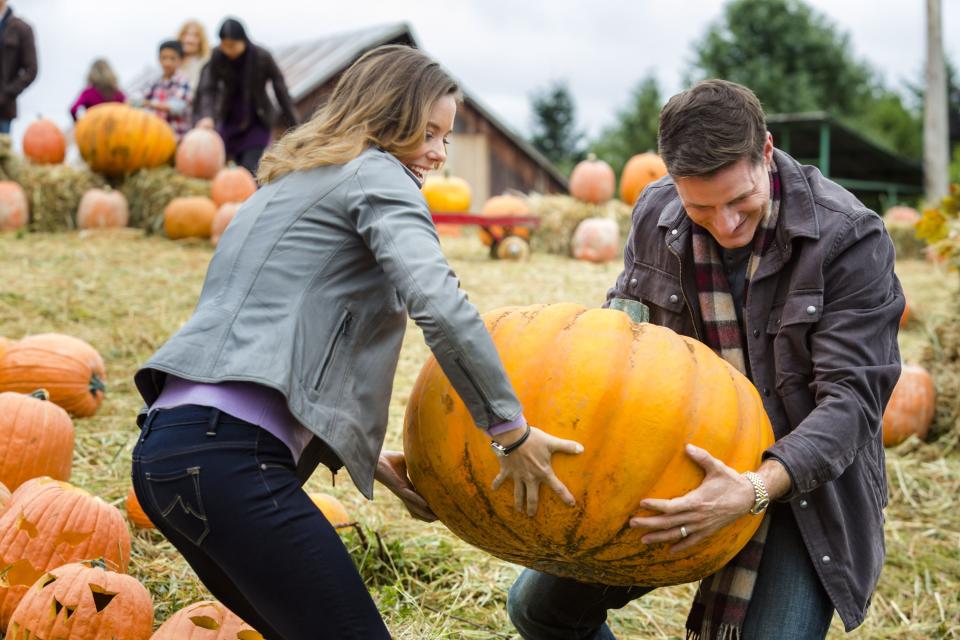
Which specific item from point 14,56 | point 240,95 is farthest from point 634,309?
point 14,56

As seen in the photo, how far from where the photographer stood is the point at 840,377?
2.34 m

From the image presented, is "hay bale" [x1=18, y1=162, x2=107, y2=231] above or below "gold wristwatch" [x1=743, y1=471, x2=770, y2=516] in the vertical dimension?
below

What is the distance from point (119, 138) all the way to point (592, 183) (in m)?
5.47

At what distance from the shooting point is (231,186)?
9633 millimetres

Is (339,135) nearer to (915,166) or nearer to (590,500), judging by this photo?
(590,500)

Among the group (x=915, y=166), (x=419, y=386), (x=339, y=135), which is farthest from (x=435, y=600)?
(x=915, y=166)

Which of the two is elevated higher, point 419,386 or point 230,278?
point 230,278

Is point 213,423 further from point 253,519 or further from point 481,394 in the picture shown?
point 481,394

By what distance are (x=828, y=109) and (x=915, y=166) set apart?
1560cm

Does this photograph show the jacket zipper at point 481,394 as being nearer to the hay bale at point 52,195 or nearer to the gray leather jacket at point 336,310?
the gray leather jacket at point 336,310

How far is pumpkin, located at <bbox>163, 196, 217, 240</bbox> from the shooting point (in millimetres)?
9500

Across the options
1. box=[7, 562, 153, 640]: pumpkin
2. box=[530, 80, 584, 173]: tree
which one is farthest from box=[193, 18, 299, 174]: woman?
box=[530, 80, 584, 173]: tree

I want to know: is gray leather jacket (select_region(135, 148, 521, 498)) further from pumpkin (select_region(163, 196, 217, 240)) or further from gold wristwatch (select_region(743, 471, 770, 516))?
pumpkin (select_region(163, 196, 217, 240))

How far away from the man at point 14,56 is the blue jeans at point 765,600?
8953 mm
